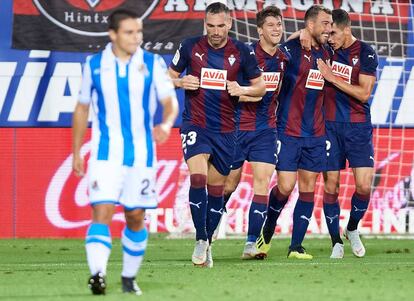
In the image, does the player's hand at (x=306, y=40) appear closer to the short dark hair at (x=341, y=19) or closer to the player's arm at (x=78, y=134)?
the short dark hair at (x=341, y=19)

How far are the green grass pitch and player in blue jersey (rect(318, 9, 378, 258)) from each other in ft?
1.57

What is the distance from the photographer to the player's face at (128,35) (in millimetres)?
8375

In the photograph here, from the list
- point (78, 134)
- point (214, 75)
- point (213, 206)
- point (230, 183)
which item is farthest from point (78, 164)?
point (230, 183)

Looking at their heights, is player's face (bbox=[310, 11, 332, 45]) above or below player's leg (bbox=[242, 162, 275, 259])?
above

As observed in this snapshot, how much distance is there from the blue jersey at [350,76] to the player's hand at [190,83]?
204 cm

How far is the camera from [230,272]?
10.4 m

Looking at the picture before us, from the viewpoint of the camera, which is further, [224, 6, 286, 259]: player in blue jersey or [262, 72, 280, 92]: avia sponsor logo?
[262, 72, 280, 92]: avia sponsor logo

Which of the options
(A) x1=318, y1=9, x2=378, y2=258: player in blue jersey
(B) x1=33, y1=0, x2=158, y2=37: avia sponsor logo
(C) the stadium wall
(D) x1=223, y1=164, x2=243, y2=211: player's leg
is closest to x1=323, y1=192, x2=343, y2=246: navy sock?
(A) x1=318, y1=9, x2=378, y2=258: player in blue jersey

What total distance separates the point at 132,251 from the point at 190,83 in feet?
9.56

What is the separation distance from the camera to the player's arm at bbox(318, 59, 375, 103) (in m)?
12.5

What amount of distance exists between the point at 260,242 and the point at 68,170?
3.78m

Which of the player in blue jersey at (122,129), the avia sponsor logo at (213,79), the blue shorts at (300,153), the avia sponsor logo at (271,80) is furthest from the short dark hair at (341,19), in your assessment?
the player in blue jersey at (122,129)

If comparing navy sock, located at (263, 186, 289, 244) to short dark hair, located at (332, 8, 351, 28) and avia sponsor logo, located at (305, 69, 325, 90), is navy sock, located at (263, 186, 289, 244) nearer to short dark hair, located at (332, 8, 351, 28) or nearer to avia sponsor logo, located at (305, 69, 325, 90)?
avia sponsor logo, located at (305, 69, 325, 90)

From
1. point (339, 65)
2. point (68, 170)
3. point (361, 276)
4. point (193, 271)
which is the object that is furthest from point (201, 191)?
point (68, 170)
